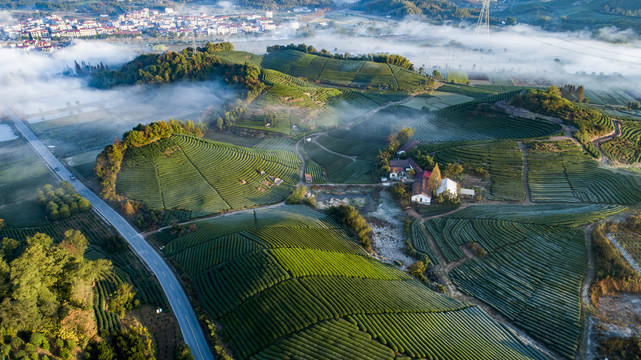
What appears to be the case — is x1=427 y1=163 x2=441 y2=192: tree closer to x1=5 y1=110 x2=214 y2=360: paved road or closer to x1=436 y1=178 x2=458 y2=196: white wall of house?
x1=436 y1=178 x2=458 y2=196: white wall of house

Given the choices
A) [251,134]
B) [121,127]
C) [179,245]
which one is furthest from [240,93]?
[179,245]

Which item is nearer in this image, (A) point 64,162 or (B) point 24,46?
(A) point 64,162

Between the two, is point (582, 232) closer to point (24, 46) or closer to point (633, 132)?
point (633, 132)

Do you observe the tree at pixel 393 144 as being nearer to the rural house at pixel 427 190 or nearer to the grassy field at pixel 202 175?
the rural house at pixel 427 190

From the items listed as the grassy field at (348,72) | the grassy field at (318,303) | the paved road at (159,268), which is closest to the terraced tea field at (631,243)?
the grassy field at (318,303)

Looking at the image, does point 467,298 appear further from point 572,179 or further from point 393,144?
point 393,144
